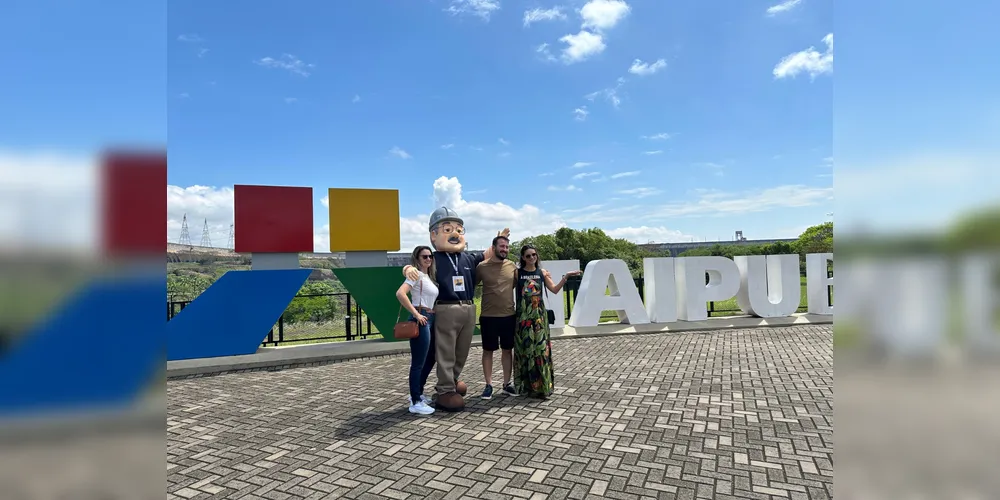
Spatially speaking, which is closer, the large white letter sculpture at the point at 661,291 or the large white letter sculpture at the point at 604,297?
the large white letter sculpture at the point at 604,297

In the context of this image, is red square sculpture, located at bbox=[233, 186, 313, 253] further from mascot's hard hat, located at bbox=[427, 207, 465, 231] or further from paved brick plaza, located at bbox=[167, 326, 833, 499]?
mascot's hard hat, located at bbox=[427, 207, 465, 231]

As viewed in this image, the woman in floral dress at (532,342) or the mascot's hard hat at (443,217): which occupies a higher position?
the mascot's hard hat at (443,217)

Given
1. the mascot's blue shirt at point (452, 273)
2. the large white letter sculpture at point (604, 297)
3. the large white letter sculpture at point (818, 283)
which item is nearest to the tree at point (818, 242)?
the large white letter sculpture at point (818, 283)

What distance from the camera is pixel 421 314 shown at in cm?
501

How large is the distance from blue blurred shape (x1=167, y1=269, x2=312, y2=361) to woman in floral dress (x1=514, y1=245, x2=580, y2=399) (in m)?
4.77

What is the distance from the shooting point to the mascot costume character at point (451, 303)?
5.02 meters

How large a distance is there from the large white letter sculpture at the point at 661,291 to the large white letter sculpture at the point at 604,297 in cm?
35

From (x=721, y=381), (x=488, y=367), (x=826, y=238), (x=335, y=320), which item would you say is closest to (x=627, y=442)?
(x=488, y=367)
